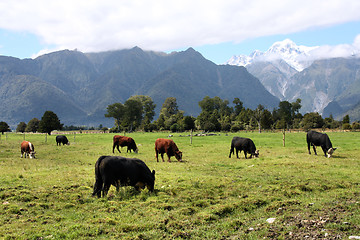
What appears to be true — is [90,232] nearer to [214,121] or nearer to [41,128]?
[41,128]

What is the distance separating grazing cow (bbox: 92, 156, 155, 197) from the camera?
34.8ft

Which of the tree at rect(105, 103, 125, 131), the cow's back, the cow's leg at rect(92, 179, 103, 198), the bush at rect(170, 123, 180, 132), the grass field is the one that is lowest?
the grass field

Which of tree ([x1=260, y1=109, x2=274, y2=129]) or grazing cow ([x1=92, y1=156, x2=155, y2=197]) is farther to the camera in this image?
tree ([x1=260, y1=109, x2=274, y2=129])

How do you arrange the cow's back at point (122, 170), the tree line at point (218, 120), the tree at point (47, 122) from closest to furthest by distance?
the cow's back at point (122, 170) < the tree at point (47, 122) < the tree line at point (218, 120)

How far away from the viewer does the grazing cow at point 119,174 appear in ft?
34.8

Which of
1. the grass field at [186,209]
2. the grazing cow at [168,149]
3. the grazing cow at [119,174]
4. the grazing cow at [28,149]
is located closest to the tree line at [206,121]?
the grazing cow at [28,149]

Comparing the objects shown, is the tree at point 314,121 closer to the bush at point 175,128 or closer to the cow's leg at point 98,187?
the bush at point 175,128

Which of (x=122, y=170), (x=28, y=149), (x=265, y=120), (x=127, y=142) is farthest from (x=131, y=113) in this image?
(x=122, y=170)

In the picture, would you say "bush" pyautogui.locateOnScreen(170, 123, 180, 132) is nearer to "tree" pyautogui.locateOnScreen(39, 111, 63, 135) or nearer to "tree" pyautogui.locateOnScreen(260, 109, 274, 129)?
"tree" pyautogui.locateOnScreen(260, 109, 274, 129)

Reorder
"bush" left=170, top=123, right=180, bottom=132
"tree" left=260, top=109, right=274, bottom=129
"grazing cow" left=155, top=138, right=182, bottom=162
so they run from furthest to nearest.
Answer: "tree" left=260, top=109, right=274, bottom=129, "bush" left=170, top=123, right=180, bottom=132, "grazing cow" left=155, top=138, right=182, bottom=162

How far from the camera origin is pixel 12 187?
1138 cm

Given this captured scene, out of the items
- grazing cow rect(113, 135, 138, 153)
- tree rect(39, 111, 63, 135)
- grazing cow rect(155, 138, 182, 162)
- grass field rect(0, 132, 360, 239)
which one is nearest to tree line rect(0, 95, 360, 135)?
tree rect(39, 111, 63, 135)

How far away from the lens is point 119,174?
1094 cm

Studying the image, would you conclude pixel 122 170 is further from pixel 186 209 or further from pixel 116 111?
pixel 116 111
